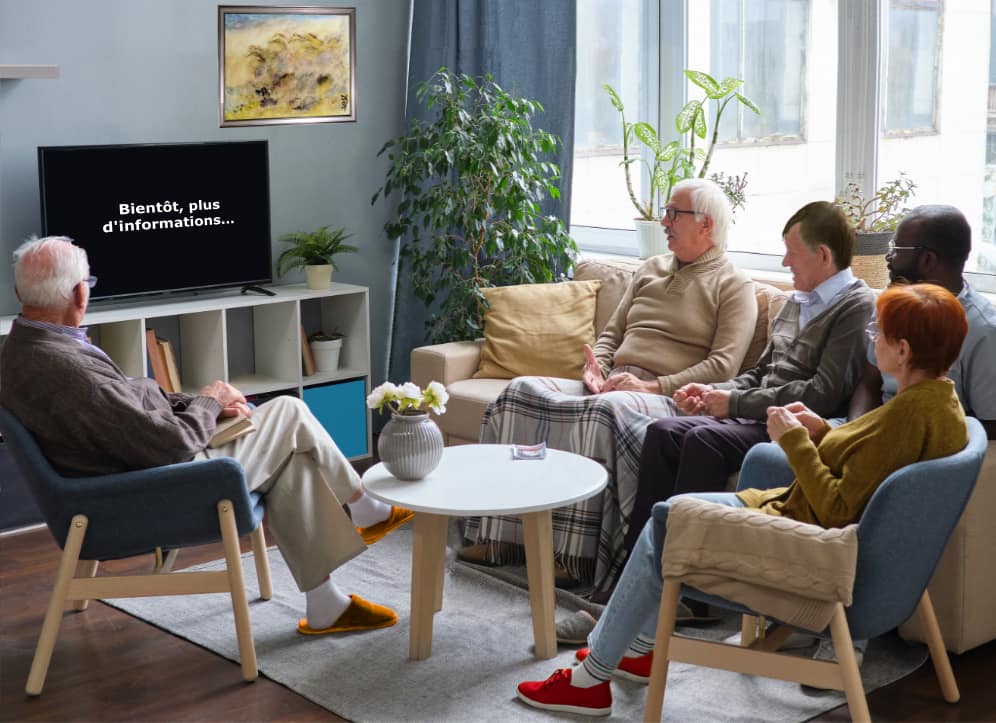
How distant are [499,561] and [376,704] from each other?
1.00m

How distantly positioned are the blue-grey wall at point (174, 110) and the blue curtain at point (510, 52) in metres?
0.14

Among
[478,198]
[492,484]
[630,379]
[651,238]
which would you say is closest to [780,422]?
[492,484]

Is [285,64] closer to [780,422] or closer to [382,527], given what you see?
[382,527]

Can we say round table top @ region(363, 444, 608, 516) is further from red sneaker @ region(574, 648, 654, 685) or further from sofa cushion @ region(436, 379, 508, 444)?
sofa cushion @ region(436, 379, 508, 444)

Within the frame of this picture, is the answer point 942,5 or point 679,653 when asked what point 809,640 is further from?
point 942,5

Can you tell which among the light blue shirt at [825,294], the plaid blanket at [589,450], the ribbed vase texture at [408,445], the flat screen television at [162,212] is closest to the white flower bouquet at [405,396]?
the ribbed vase texture at [408,445]

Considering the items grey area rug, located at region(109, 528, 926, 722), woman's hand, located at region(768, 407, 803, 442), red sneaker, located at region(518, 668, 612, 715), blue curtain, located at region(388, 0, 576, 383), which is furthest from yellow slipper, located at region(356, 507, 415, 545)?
blue curtain, located at region(388, 0, 576, 383)

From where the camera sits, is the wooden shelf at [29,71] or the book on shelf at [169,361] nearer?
the wooden shelf at [29,71]

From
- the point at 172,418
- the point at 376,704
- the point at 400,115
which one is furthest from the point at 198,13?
the point at 376,704

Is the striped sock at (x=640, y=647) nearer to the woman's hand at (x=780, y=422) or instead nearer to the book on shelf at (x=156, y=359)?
Answer: the woman's hand at (x=780, y=422)

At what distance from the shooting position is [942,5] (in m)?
4.14

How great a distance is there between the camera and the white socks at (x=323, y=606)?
3328 millimetres

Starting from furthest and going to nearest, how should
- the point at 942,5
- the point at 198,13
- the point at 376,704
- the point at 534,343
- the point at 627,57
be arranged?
the point at 627,57 < the point at 198,13 < the point at 534,343 < the point at 942,5 < the point at 376,704

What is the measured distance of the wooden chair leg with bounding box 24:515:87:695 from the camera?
2959mm
